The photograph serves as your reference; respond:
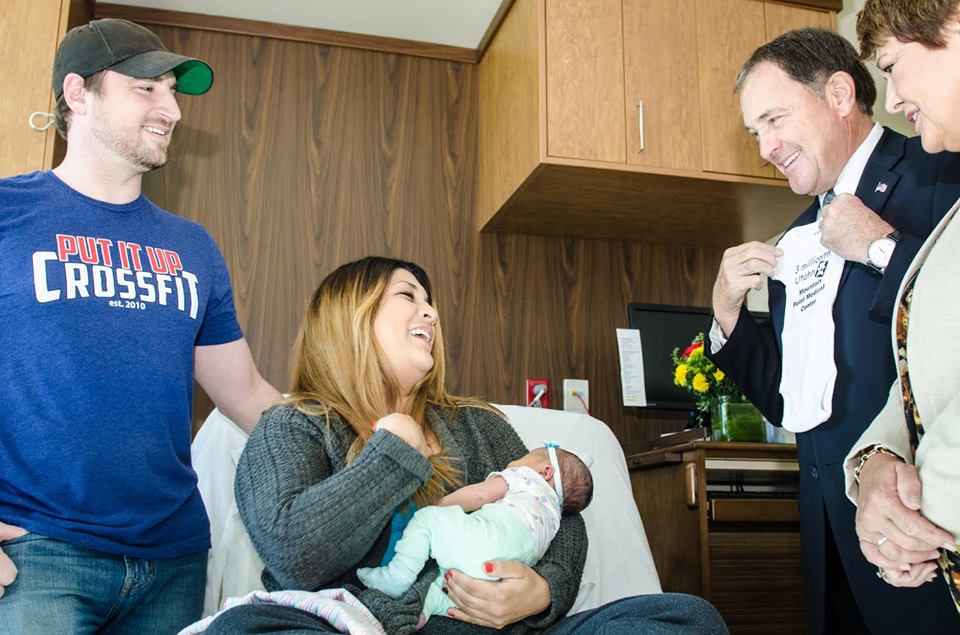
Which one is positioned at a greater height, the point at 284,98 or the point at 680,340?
the point at 284,98

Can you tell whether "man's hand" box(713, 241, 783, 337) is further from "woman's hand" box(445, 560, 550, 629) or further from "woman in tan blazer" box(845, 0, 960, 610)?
"woman's hand" box(445, 560, 550, 629)

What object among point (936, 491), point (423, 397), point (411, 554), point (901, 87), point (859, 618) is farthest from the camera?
point (423, 397)

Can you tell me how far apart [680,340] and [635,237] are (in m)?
0.43

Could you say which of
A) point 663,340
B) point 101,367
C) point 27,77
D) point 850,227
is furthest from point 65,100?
point 663,340

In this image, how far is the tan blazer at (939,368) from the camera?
0.94 metres

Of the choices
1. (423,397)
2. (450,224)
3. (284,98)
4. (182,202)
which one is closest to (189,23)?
(284,98)

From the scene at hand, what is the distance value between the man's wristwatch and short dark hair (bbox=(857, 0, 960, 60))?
0.33m

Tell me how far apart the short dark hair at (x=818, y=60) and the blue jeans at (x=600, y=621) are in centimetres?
103

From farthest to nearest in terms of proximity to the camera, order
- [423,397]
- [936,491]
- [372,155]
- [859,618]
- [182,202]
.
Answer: [372,155], [182,202], [423,397], [859,618], [936,491]

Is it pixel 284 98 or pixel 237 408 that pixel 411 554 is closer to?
pixel 237 408

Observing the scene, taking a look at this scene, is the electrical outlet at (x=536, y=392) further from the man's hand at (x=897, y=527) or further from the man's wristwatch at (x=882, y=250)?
the man's hand at (x=897, y=527)

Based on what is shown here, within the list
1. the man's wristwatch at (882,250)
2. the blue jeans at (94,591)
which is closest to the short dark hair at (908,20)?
the man's wristwatch at (882,250)

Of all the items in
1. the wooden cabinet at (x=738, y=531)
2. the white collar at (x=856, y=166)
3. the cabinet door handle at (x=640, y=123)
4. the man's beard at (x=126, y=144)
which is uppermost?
the cabinet door handle at (x=640, y=123)

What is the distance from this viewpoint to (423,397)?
1.73 metres
